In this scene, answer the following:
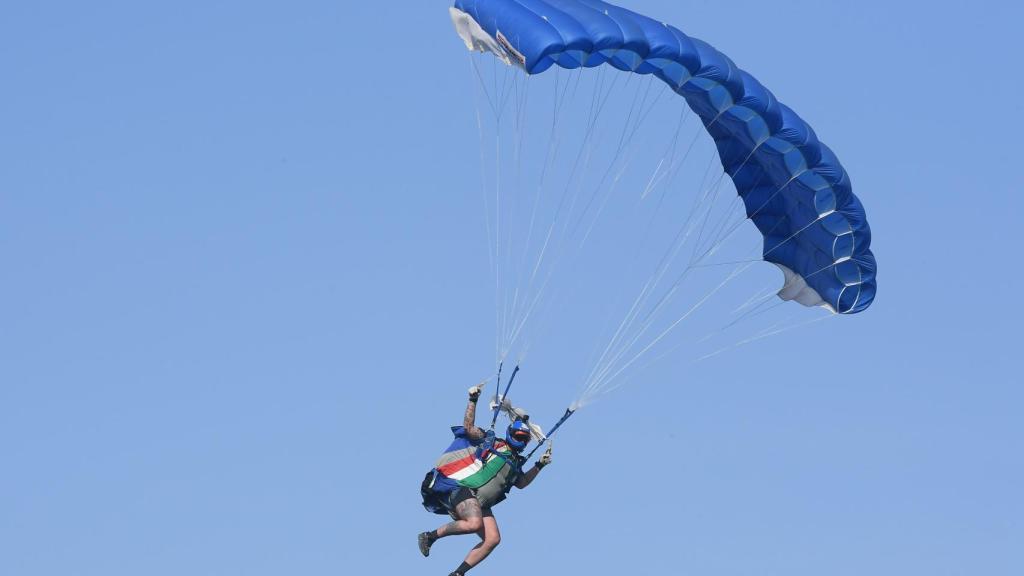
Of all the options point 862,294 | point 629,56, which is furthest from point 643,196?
point 862,294

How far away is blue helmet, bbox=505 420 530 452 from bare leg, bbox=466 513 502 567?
30.6 inches

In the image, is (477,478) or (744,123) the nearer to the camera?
(477,478)

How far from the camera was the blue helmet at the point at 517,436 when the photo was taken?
2750cm

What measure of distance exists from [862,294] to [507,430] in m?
4.74

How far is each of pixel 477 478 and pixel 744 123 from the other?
476 centimetres

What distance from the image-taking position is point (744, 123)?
92.6 ft

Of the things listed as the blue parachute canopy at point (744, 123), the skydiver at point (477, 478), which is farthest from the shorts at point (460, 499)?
the blue parachute canopy at point (744, 123)

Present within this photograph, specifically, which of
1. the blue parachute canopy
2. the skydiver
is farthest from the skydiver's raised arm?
the blue parachute canopy

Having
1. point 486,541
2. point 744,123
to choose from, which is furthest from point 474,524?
point 744,123

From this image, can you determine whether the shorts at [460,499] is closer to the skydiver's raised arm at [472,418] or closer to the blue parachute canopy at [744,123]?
the skydiver's raised arm at [472,418]

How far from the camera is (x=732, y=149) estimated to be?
29.3m

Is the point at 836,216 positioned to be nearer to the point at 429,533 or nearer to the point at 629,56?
the point at 629,56

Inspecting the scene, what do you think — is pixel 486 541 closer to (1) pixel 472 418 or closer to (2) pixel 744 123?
(1) pixel 472 418

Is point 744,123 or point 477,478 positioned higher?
point 744,123
